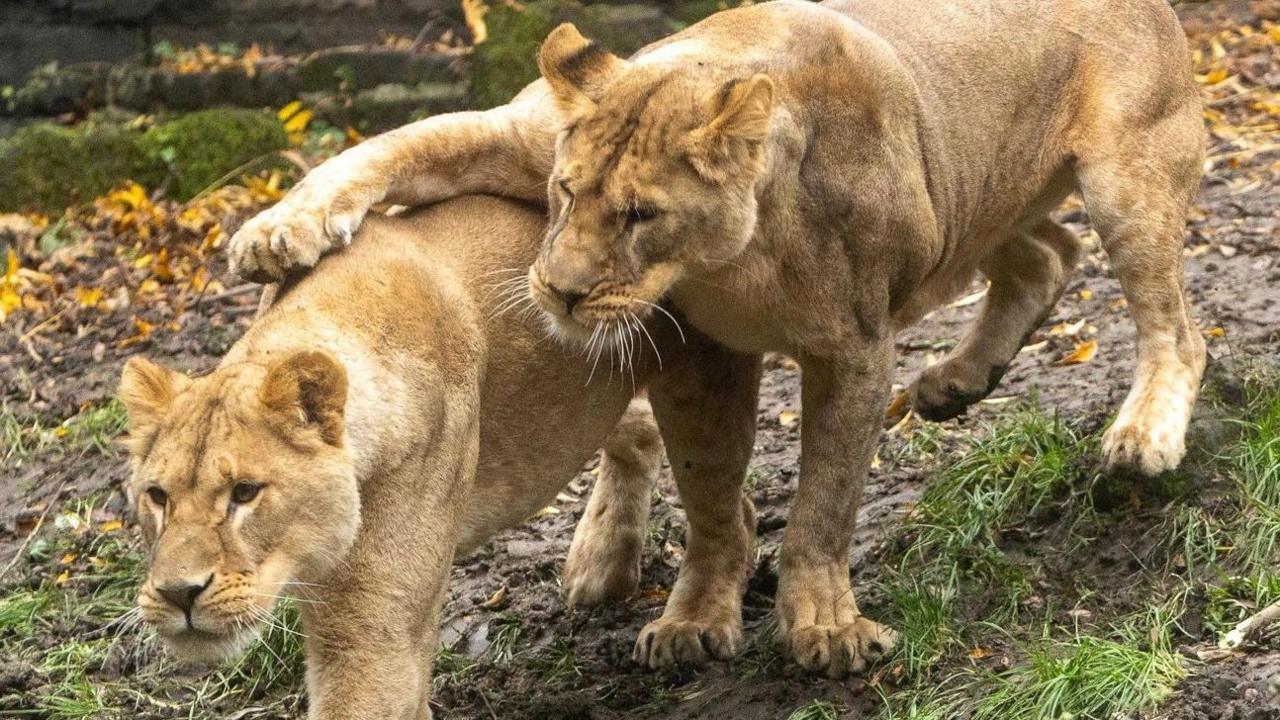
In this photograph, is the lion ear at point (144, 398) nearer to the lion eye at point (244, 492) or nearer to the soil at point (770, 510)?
the lion eye at point (244, 492)

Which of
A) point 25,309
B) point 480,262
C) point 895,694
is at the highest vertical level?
point 480,262

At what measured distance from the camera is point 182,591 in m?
3.91

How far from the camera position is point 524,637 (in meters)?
6.21

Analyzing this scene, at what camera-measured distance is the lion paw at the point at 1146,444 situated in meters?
5.54

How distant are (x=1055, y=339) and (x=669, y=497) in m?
1.85

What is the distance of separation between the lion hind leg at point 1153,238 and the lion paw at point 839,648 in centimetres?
111

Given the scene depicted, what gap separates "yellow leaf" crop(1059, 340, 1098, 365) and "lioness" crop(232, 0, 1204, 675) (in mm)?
551

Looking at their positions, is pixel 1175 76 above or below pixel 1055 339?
above

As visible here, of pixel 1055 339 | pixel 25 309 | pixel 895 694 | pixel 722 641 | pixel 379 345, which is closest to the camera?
pixel 379 345

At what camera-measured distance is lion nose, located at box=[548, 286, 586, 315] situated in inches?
181

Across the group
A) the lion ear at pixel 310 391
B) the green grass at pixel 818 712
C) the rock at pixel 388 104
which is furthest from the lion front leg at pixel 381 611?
the rock at pixel 388 104

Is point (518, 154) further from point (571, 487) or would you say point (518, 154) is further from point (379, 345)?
point (571, 487)

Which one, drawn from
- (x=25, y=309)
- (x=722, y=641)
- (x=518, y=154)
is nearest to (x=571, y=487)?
(x=722, y=641)

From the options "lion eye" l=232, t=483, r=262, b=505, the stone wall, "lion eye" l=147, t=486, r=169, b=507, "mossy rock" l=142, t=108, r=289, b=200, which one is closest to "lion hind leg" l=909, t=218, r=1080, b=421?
"lion eye" l=232, t=483, r=262, b=505
